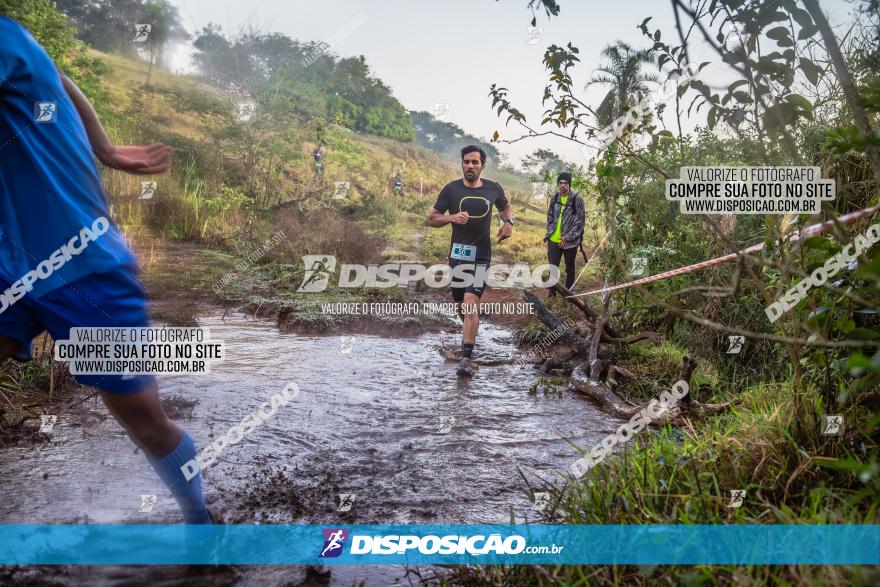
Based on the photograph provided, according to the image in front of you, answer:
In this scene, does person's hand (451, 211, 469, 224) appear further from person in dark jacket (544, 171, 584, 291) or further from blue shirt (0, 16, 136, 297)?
blue shirt (0, 16, 136, 297)

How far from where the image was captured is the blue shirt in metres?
2.12

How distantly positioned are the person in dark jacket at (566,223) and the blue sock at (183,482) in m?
8.12

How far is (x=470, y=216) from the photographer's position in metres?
6.54

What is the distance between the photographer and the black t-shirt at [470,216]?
652 centimetres

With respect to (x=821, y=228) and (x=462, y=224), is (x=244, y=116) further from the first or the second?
(x=821, y=228)

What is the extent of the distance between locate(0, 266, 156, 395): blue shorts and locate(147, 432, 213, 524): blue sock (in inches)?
15.1

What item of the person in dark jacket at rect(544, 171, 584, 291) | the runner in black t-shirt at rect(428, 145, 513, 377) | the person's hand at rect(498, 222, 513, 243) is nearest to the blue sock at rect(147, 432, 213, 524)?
the runner in black t-shirt at rect(428, 145, 513, 377)

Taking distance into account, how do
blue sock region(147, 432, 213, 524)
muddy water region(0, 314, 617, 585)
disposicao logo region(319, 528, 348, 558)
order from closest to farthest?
blue sock region(147, 432, 213, 524)
disposicao logo region(319, 528, 348, 558)
muddy water region(0, 314, 617, 585)

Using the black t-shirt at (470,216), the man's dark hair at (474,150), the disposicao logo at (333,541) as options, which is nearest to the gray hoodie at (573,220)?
the black t-shirt at (470,216)

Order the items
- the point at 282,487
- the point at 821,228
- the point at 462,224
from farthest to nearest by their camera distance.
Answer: the point at 462,224 < the point at 282,487 < the point at 821,228

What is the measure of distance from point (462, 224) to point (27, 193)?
4.71 metres

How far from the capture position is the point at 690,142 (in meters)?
7.64

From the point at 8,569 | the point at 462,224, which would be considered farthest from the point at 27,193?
the point at 462,224

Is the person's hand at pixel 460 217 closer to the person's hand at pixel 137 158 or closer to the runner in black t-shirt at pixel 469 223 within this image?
the runner in black t-shirt at pixel 469 223
